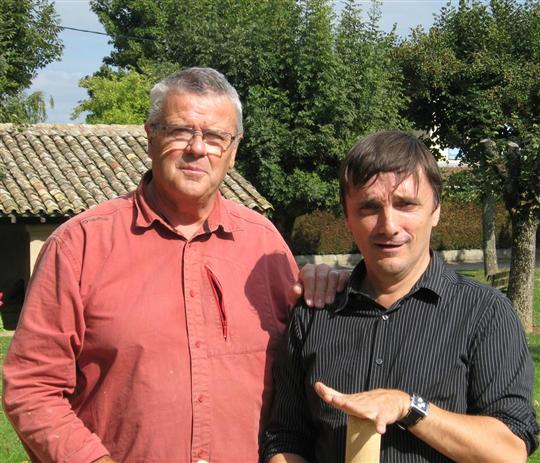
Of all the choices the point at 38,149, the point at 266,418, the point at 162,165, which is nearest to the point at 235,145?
the point at 162,165

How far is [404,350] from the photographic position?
→ 7.68 feet

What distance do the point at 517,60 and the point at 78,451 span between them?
18.7 meters

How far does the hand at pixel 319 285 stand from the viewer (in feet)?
8.43

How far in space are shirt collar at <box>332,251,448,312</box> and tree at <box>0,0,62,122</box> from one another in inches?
401

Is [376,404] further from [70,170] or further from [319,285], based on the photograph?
[70,170]

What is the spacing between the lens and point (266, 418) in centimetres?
273

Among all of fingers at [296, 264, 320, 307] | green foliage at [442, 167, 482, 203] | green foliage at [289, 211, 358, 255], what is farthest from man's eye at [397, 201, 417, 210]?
green foliage at [289, 211, 358, 255]

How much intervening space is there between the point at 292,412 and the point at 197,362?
0.35 meters

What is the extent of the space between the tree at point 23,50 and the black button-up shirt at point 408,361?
10.2m

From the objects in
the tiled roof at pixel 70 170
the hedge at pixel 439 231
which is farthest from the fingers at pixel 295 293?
the hedge at pixel 439 231

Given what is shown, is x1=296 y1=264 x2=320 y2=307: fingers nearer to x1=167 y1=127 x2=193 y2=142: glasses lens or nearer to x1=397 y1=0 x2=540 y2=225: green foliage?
x1=167 y1=127 x2=193 y2=142: glasses lens

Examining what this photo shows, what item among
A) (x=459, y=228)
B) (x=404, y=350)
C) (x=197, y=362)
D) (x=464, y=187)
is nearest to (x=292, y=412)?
(x=197, y=362)

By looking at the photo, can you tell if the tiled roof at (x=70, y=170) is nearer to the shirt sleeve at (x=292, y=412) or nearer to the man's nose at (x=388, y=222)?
the shirt sleeve at (x=292, y=412)

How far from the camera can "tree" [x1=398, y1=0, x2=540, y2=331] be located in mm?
17766
